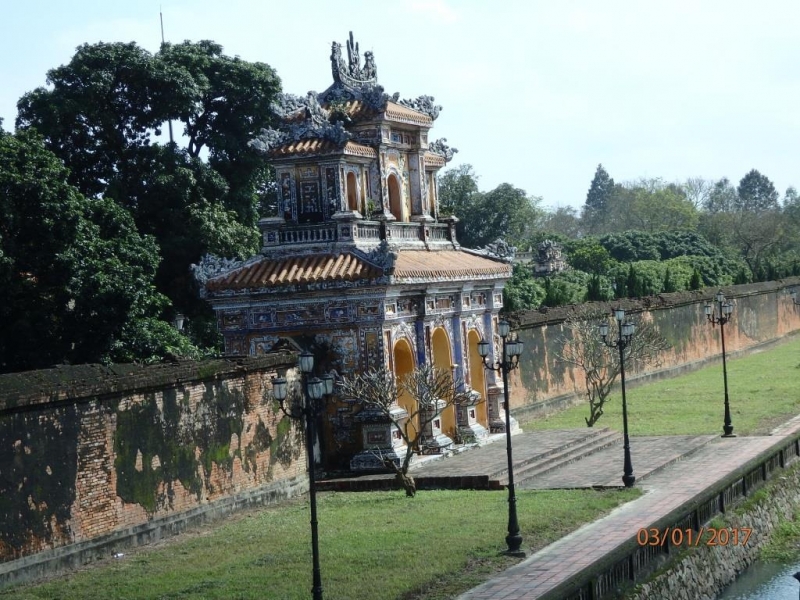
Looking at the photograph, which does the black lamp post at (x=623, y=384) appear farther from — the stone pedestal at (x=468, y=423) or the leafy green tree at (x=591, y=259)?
the leafy green tree at (x=591, y=259)

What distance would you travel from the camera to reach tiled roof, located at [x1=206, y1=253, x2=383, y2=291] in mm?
25234

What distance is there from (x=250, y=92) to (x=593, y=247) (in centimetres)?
3466

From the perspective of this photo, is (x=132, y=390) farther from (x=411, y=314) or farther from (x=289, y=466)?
(x=411, y=314)

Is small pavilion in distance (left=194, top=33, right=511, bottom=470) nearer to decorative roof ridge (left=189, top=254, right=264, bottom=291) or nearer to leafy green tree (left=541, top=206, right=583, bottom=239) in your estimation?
decorative roof ridge (left=189, top=254, right=264, bottom=291)

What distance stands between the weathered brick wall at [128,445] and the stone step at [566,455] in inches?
161

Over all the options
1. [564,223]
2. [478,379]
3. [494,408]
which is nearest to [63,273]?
[478,379]

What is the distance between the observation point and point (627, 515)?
68.1ft

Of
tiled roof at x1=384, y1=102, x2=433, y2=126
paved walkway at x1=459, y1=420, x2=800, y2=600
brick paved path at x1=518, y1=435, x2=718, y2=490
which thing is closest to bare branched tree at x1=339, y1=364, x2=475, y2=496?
brick paved path at x1=518, y1=435, x2=718, y2=490

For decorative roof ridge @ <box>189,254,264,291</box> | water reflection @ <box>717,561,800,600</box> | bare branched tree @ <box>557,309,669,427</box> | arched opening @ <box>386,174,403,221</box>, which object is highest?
arched opening @ <box>386,174,403,221</box>

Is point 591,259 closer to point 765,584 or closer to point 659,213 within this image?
point 659,213

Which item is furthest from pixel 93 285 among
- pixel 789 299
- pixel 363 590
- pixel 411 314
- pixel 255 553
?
pixel 789 299

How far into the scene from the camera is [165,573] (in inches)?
701

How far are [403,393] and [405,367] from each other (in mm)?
1741

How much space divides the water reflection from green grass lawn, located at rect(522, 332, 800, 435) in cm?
871
